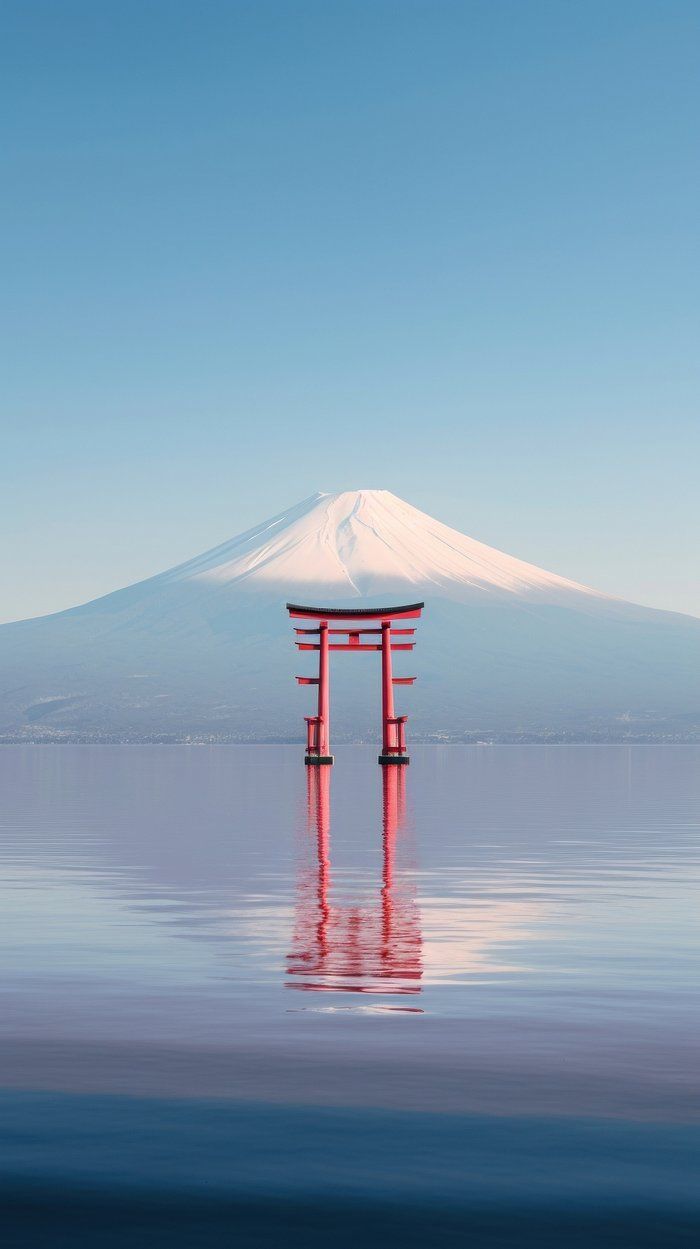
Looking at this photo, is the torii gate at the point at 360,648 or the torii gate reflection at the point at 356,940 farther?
the torii gate at the point at 360,648

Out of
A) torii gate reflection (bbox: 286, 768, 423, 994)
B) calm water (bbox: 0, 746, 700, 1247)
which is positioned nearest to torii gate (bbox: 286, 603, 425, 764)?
torii gate reflection (bbox: 286, 768, 423, 994)

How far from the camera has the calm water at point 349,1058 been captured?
6051 millimetres

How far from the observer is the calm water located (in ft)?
19.9

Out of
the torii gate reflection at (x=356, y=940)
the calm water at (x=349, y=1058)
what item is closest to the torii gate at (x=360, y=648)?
the torii gate reflection at (x=356, y=940)

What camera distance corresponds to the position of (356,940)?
43.0 ft

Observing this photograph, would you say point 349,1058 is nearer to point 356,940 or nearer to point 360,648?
point 356,940

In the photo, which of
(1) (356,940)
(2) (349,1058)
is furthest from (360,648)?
(2) (349,1058)

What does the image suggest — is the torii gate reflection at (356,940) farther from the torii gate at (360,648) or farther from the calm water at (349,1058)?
the torii gate at (360,648)

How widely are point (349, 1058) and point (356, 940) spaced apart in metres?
4.69

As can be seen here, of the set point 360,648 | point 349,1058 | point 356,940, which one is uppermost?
point 360,648

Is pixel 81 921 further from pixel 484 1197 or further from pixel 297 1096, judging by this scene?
pixel 484 1197

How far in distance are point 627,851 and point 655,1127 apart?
18.2 metres

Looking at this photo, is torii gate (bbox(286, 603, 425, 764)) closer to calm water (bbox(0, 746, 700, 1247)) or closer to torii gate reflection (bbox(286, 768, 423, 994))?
torii gate reflection (bbox(286, 768, 423, 994))

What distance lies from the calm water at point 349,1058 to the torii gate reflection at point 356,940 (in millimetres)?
48
